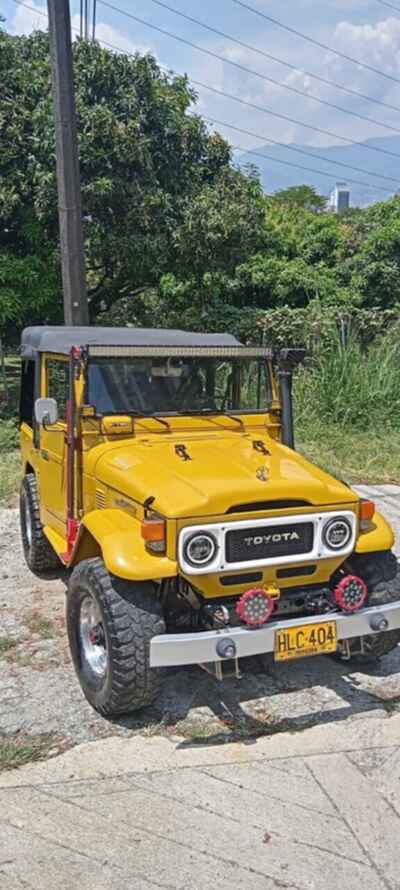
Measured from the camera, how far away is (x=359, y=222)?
832 inches

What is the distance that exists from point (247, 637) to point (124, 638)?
0.56m

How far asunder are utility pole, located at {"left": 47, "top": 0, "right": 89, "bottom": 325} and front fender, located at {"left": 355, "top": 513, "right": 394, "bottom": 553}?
6.05 m

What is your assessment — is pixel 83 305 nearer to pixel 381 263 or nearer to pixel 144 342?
pixel 144 342

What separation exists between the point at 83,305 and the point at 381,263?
10.7m

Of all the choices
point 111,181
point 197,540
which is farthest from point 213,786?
point 111,181

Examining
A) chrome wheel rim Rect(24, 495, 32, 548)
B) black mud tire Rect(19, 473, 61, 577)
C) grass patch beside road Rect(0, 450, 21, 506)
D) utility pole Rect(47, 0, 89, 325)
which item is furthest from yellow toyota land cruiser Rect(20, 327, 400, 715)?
utility pole Rect(47, 0, 89, 325)

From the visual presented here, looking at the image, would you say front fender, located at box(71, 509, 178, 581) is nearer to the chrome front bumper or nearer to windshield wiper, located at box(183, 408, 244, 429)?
the chrome front bumper

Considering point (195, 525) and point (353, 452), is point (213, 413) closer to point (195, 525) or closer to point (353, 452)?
point (195, 525)

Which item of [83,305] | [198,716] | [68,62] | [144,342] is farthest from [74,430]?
[68,62]

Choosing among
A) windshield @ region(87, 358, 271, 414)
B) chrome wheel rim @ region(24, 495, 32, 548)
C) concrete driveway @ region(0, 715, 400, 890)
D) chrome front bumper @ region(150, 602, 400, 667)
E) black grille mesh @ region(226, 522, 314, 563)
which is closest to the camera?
concrete driveway @ region(0, 715, 400, 890)

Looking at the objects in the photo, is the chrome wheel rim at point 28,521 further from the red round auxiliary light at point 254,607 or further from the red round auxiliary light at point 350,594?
the red round auxiliary light at point 350,594

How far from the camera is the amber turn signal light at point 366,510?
3785 millimetres

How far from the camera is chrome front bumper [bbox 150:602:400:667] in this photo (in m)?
3.15

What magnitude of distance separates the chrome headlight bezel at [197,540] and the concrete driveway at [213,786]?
2.88ft
